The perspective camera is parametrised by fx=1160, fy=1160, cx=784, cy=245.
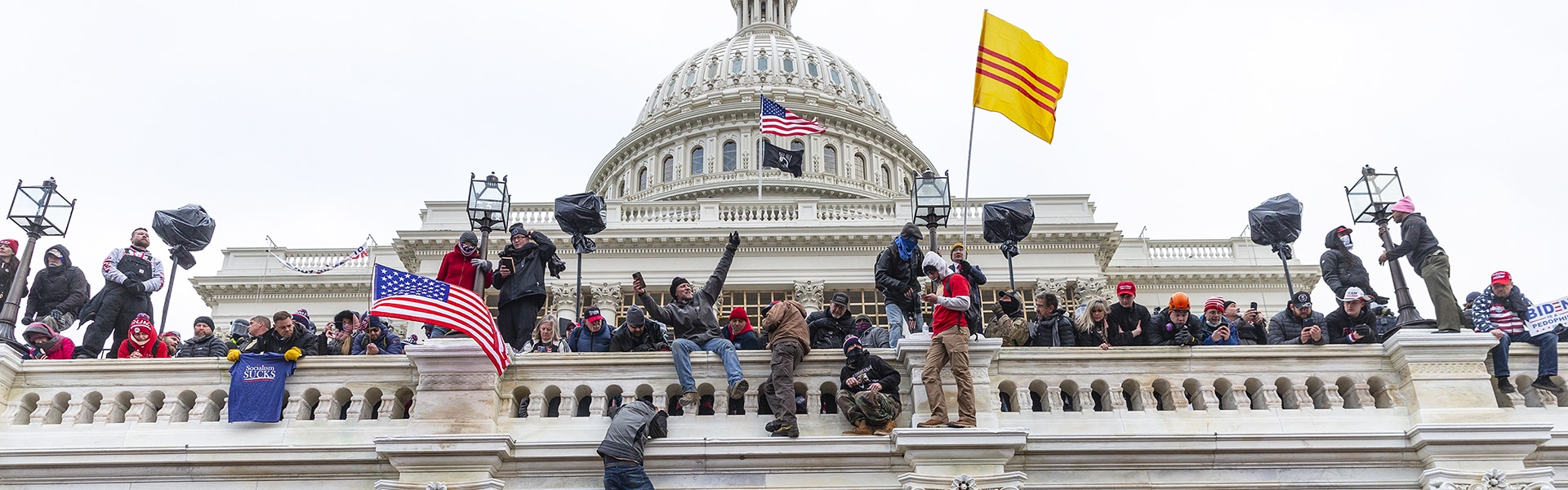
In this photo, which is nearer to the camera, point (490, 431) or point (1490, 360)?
point (490, 431)

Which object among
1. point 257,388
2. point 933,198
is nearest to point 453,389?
point 257,388

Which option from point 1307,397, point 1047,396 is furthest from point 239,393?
point 1307,397

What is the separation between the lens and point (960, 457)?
9664 mm

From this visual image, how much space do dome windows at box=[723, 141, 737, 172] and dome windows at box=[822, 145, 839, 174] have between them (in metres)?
5.30

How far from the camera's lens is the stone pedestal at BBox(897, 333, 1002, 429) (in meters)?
10.0

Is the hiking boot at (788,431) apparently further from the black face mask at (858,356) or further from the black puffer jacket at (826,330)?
the black puffer jacket at (826,330)

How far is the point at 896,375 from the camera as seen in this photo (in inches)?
398

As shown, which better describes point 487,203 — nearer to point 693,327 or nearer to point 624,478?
point 693,327

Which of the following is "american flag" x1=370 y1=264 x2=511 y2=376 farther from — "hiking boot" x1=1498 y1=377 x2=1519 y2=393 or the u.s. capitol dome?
the u.s. capitol dome

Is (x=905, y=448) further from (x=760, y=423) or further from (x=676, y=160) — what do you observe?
(x=676, y=160)

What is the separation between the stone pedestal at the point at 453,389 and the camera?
32.6 feet

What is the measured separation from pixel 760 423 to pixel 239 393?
15.0 feet

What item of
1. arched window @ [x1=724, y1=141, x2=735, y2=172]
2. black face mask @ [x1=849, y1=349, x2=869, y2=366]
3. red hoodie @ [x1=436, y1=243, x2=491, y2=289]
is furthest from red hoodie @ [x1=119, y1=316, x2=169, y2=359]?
arched window @ [x1=724, y1=141, x2=735, y2=172]

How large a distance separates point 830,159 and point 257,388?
2385 inches
